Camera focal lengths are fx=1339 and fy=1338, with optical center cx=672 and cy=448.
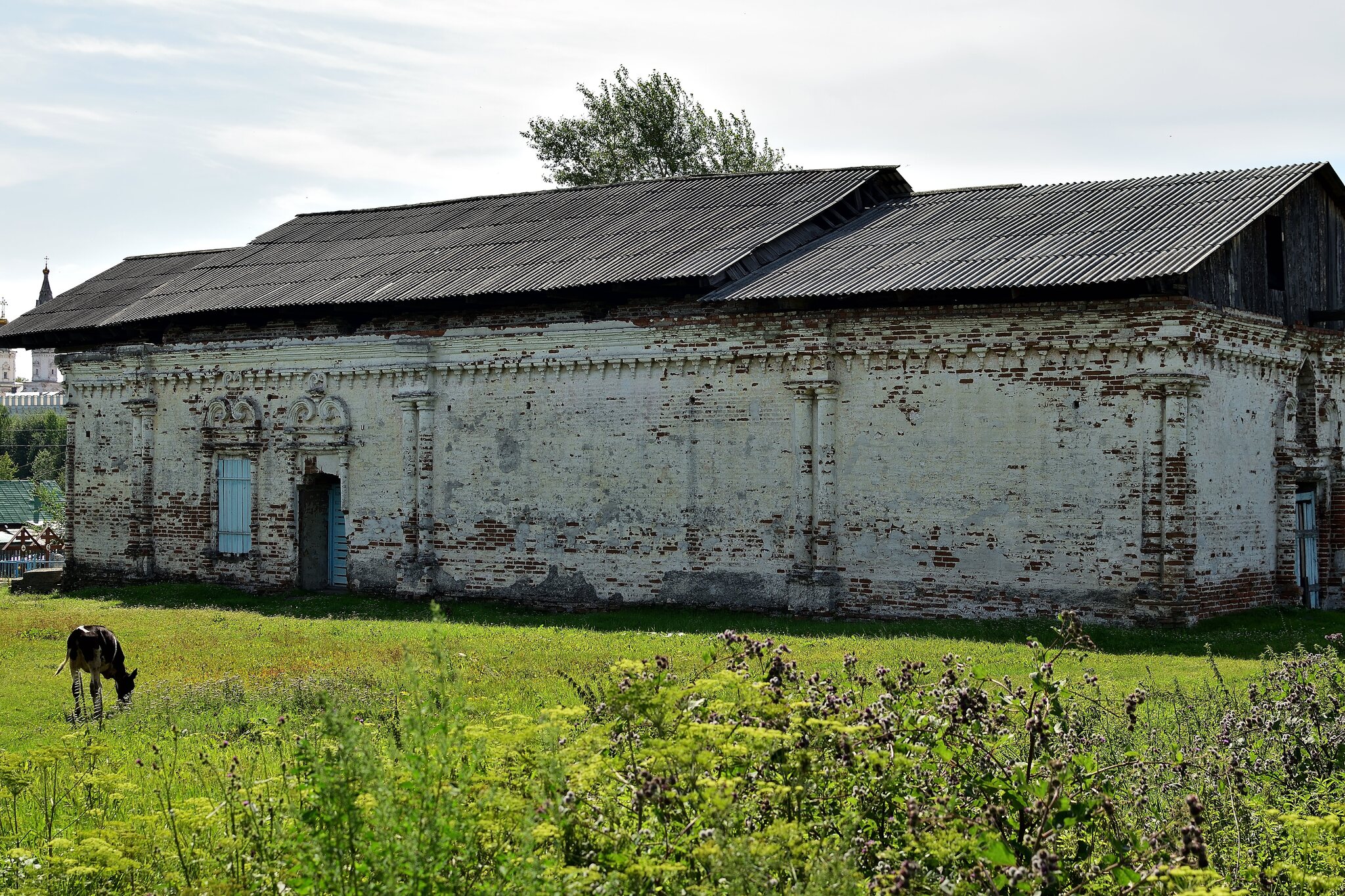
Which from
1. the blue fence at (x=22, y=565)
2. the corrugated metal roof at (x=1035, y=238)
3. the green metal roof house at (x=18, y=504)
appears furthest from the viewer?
the green metal roof house at (x=18, y=504)

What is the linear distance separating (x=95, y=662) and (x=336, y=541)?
10.7 m

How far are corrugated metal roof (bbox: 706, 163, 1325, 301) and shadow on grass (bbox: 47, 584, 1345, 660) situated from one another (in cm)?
393

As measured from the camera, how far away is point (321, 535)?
2162 cm

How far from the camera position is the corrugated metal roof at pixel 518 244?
1900 centimetres

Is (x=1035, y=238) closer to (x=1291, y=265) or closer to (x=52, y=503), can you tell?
(x=1291, y=265)

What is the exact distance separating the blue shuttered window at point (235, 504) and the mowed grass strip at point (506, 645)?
7.07ft

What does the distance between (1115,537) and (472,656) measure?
744cm

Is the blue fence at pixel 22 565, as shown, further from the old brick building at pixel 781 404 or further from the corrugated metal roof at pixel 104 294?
the old brick building at pixel 781 404

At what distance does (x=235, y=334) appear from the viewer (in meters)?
21.8

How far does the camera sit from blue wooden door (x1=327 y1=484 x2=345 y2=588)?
70.4 ft

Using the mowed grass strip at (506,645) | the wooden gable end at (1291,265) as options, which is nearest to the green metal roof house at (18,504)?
the mowed grass strip at (506,645)

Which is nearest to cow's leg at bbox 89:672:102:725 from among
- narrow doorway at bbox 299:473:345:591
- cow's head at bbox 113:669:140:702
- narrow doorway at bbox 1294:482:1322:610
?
cow's head at bbox 113:669:140:702

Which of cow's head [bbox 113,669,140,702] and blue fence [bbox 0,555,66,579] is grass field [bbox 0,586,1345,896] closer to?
cow's head [bbox 113,669,140,702]

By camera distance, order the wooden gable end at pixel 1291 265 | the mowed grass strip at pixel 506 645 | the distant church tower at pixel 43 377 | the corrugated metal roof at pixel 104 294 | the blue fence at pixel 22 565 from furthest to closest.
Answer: the distant church tower at pixel 43 377, the blue fence at pixel 22 565, the corrugated metal roof at pixel 104 294, the wooden gable end at pixel 1291 265, the mowed grass strip at pixel 506 645
